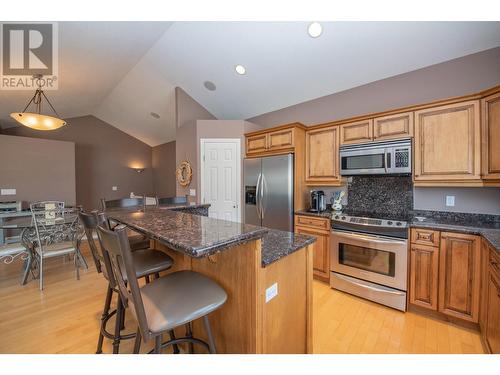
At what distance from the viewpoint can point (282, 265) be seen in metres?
1.23

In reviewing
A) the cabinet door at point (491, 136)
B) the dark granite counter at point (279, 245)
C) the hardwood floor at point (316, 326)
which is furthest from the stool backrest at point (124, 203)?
the cabinet door at point (491, 136)

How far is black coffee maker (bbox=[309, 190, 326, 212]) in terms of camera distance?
3.05 m

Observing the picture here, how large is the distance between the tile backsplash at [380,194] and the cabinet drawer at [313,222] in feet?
1.97

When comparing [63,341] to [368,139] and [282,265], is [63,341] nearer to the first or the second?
[282,265]

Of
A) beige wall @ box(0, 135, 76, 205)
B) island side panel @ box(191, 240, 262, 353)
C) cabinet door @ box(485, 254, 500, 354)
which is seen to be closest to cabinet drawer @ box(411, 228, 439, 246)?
cabinet door @ box(485, 254, 500, 354)

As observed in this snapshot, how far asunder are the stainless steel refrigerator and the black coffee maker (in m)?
0.31

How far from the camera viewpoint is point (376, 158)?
8.48 feet

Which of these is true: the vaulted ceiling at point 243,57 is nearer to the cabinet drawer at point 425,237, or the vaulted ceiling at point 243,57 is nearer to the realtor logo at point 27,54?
the realtor logo at point 27,54

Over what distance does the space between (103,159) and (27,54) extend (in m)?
4.49

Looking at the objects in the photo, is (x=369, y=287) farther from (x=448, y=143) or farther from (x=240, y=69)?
(x=240, y=69)

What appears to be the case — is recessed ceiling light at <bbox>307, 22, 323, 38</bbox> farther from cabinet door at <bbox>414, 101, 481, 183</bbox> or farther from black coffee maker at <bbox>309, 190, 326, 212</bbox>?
black coffee maker at <bbox>309, 190, 326, 212</bbox>

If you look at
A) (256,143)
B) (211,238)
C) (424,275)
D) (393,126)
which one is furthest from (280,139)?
(211,238)

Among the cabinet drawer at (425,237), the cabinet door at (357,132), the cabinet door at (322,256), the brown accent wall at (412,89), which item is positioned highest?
the brown accent wall at (412,89)

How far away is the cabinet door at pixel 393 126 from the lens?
2.39 metres
